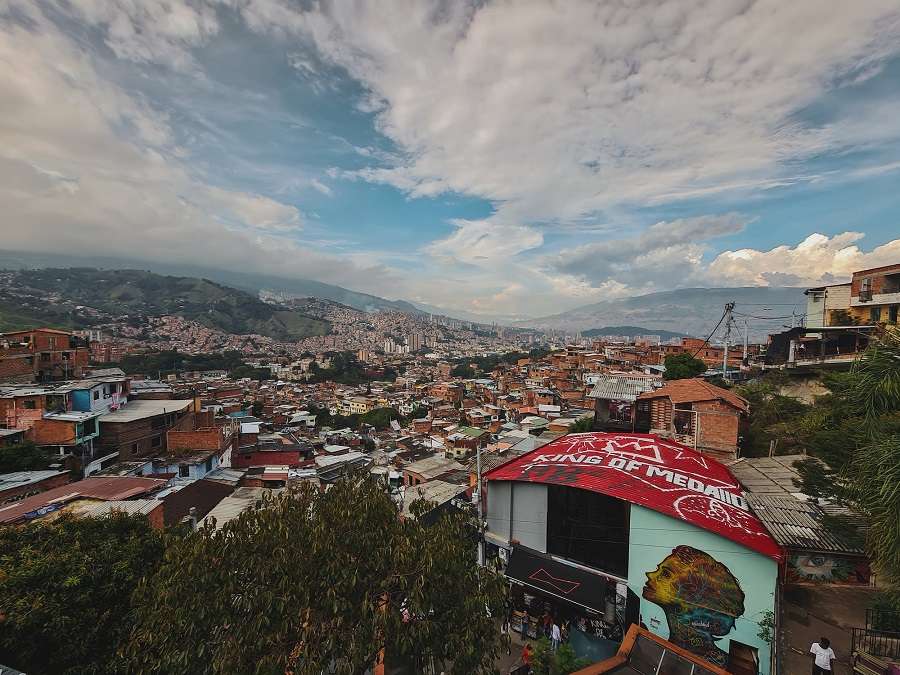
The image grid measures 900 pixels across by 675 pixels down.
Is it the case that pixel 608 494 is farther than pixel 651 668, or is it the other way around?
pixel 608 494

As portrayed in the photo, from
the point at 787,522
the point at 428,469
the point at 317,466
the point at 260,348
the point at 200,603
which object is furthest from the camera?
the point at 260,348

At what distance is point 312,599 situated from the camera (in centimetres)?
Result: 534

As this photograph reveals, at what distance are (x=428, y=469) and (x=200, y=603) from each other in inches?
820

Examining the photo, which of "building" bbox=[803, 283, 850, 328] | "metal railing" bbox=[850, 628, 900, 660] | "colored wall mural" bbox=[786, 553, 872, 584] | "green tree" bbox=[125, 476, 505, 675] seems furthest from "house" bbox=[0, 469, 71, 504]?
"building" bbox=[803, 283, 850, 328]

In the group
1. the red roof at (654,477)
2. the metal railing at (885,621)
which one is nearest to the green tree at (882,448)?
the metal railing at (885,621)

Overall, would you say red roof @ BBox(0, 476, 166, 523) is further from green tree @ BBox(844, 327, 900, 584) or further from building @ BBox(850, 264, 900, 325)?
building @ BBox(850, 264, 900, 325)

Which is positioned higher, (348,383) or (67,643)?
(67,643)

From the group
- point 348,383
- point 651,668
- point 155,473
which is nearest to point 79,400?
point 155,473

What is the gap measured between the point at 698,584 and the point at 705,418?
939 cm

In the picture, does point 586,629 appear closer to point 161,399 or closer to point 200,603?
point 200,603

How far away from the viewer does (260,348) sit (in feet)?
484

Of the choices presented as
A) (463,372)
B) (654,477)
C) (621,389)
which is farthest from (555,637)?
(463,372)

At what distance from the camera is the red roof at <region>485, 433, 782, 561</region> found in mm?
8641

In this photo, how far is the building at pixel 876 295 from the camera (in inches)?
885
